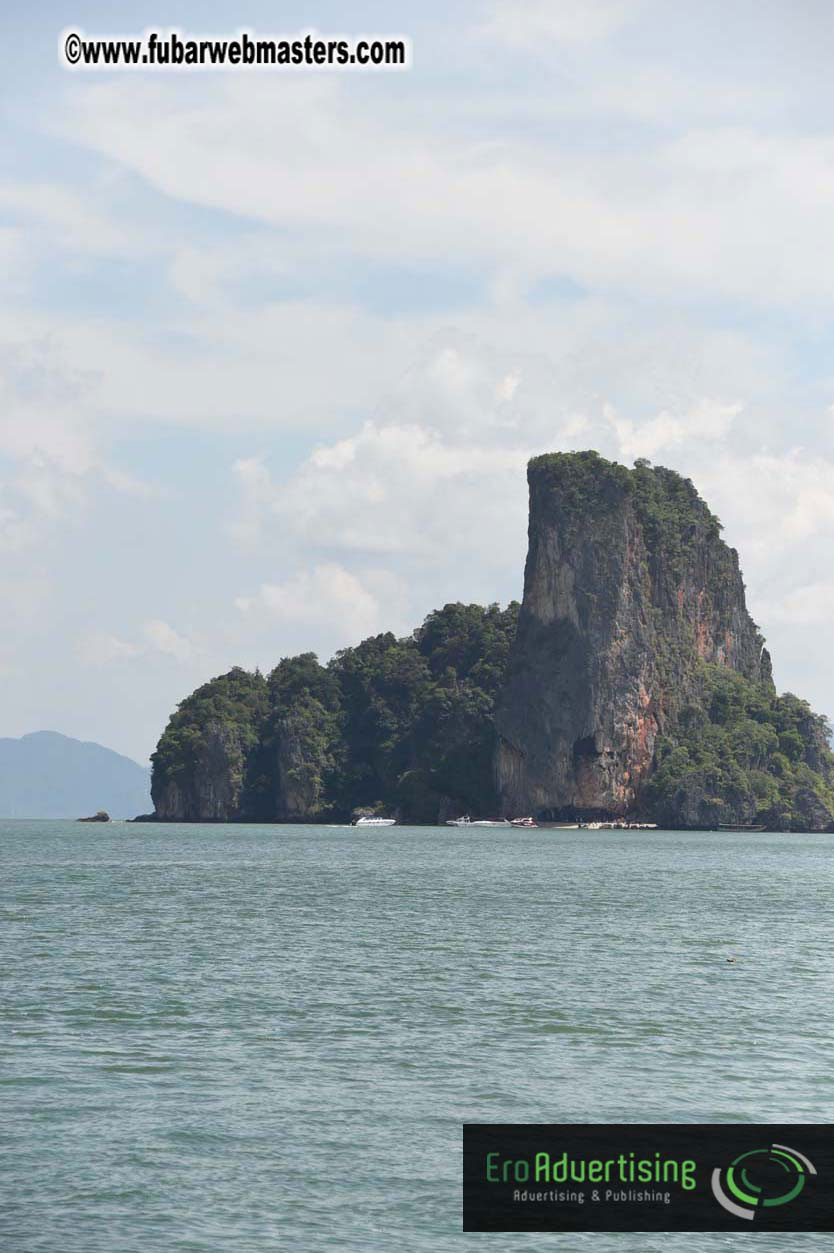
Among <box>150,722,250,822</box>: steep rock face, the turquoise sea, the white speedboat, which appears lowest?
the turquoise sea

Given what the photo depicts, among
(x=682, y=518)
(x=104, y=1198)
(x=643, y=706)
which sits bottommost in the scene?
(x=104, y=1198)

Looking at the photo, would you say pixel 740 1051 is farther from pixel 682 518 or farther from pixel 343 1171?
pixel 682 518

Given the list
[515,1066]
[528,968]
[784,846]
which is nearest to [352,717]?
[784,846]

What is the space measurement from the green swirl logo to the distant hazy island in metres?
143

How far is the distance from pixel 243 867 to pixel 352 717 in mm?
111889

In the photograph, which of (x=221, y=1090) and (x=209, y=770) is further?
(x=209, y=770)

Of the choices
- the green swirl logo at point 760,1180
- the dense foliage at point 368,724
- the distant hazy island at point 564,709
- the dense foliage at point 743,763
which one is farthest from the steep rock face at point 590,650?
the green swirl logo at point 760,1180

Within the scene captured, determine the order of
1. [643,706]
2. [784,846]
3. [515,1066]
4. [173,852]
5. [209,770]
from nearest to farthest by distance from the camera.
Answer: [515,1066]
[173,852]
[784,846]
[643,706]
[209,770]

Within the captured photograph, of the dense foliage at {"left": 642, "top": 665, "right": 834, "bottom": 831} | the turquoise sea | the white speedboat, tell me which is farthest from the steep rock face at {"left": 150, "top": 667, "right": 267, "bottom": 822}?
the turquoise sea

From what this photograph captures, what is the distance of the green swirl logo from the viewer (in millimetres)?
17312

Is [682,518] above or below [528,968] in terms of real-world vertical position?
above

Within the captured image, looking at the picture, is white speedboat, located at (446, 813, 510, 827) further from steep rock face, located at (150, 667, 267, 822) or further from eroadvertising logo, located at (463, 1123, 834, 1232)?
eroadvertising logo, located at (463, 1123, 834, 1232)

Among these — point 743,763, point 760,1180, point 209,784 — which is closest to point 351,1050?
point 760,1180

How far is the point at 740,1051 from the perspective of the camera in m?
25.4
